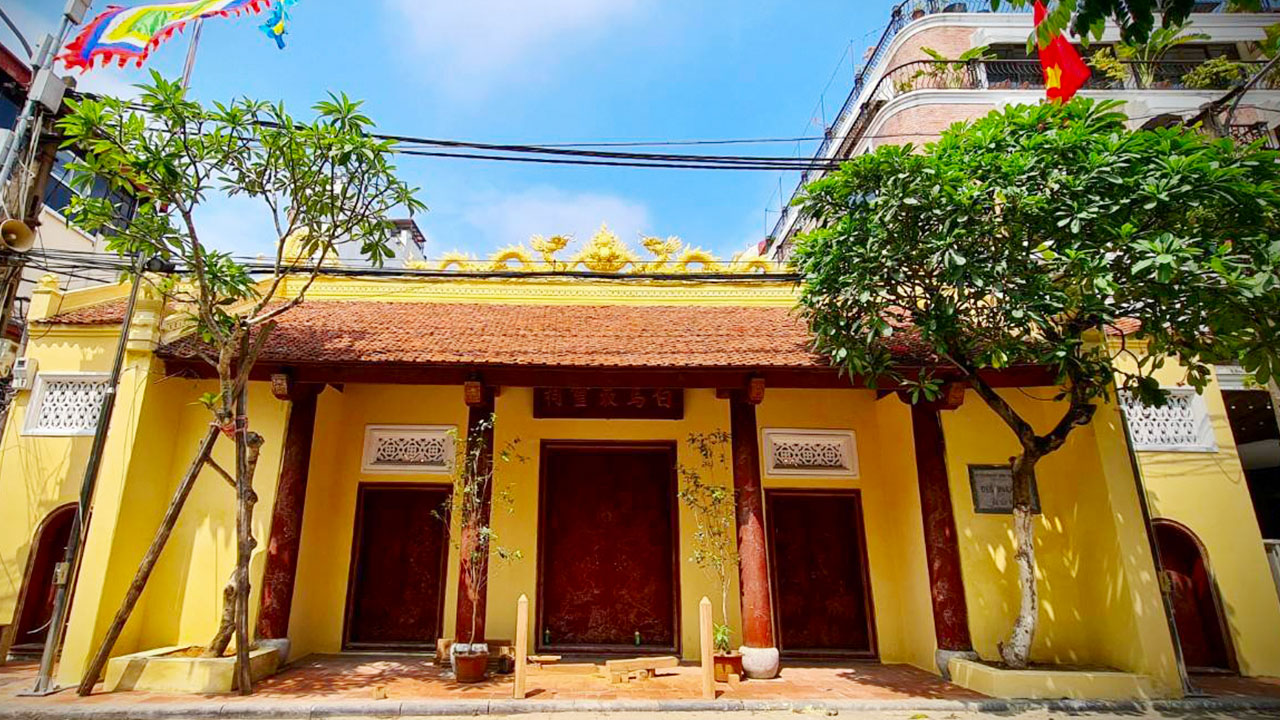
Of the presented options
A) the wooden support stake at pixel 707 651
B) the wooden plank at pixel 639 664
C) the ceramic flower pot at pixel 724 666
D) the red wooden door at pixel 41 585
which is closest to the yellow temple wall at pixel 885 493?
the ceramic flower pot at pixel 724 666

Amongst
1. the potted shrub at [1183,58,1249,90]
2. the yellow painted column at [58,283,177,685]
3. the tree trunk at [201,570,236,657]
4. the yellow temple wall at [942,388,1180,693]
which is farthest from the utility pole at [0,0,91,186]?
the potted shrub at [1183,58,1249,90]

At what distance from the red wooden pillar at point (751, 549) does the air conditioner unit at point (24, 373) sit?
26.7ft

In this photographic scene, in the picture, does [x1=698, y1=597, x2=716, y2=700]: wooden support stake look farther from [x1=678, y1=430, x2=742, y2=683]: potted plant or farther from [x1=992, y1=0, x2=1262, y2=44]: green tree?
→ [x1=992, y1=0, x2=1262, y2=44]: green tree

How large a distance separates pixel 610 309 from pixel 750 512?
3.55 metres

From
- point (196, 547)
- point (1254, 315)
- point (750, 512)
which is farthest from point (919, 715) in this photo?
point (196, 547)

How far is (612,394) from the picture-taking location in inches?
322

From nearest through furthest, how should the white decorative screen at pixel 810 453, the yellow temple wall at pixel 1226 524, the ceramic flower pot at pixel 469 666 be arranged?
the ceramic flower pot at pixel 469 666
the yellow temple wall at pixel 1226 524
the white decorative screen at pixel 810 453

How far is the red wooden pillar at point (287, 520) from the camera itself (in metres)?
6.76

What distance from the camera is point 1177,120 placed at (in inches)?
568

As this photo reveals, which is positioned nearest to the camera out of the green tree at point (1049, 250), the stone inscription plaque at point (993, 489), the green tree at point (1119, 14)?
the green tree at point (1119, 14)

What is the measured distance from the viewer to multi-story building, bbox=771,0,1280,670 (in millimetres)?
7520

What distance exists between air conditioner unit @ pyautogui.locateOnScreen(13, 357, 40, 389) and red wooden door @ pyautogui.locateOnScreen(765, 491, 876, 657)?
348 inches

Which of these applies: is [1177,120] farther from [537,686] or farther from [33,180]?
[33,180]

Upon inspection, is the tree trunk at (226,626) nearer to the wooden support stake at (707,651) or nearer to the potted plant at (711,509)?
the wooden support stake at (707,651)
